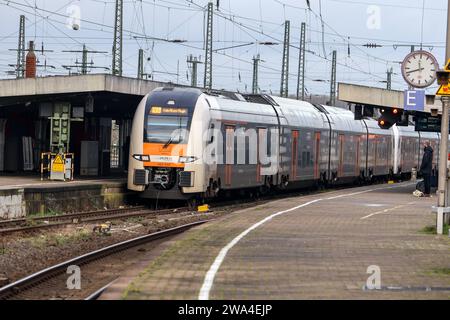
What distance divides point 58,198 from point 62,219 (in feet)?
9.41

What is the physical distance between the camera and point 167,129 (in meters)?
24.2

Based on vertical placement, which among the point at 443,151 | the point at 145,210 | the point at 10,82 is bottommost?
the point at 145,210

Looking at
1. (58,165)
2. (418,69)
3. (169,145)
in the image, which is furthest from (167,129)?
(418,69)

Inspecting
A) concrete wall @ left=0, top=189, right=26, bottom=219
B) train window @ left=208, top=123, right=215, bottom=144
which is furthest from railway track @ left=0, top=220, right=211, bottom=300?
train window @ left=208, top=123, right=215, bottom=144

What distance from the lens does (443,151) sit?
16594mm

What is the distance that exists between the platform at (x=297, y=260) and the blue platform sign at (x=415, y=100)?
8.62 m

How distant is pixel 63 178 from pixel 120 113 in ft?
38.0

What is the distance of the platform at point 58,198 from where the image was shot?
854 inches

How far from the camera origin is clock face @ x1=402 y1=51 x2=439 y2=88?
77.8 ft

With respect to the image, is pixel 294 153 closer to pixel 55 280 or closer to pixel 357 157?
pixel 357 157

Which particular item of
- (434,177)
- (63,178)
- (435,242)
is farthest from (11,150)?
(435,242)

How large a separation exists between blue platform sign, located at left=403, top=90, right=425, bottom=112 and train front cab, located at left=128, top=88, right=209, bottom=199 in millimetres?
8162
